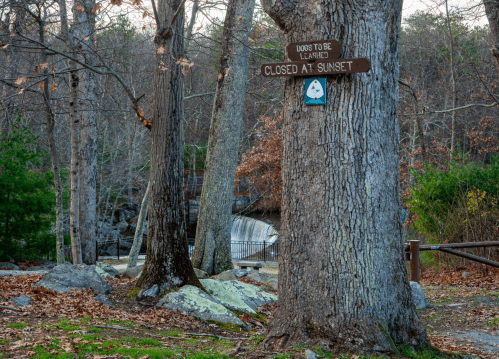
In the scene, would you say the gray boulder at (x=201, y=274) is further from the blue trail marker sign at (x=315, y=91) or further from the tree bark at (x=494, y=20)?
the tree bark at (x=494, y=20)

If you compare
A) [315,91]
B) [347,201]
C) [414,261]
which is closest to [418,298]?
[414,261]

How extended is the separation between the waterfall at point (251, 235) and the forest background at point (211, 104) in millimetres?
1804

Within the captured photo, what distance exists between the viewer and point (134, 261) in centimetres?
1209

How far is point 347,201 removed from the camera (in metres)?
3.32

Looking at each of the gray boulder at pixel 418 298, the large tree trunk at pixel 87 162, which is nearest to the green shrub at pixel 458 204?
the gray boulder at pixel 418 298

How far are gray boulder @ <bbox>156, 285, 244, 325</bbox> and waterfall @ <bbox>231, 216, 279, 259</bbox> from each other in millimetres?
12703

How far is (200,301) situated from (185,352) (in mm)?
2136

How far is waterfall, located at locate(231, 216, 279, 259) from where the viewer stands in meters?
→ 20.2

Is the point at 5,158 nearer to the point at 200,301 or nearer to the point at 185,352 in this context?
the point at 200,301

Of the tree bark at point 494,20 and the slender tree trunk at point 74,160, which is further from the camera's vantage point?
the slender tree trunk at point 74,160

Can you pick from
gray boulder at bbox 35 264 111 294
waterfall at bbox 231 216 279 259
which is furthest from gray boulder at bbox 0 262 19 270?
waterfall at bbox 231 216 279 259

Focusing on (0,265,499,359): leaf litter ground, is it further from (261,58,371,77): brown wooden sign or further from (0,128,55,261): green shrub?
(0,128,55,261): green shrub

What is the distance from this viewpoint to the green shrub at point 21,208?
11211mm

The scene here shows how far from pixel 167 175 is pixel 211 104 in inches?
229
